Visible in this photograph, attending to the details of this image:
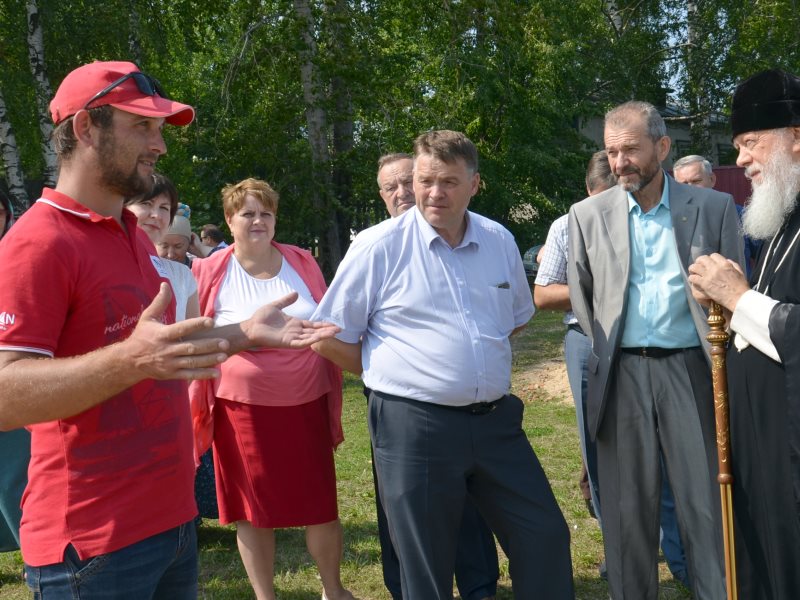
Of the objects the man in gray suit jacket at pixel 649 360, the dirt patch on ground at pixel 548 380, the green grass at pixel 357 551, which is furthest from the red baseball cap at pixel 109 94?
the dirt patch on ground at pixel 548 380

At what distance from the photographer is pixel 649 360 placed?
13.0 ft

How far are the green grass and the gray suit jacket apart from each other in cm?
146

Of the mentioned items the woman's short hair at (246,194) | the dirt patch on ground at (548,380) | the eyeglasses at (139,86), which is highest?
the eyeglasses at (139,86)

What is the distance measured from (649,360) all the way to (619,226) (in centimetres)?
64

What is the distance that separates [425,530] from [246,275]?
68.9 inches

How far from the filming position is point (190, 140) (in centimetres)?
1692

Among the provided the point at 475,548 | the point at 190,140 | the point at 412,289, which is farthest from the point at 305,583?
the point at 190,140

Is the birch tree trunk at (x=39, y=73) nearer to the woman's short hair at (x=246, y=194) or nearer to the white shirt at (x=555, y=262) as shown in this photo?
the woman's short hair at (x=246, y=194)

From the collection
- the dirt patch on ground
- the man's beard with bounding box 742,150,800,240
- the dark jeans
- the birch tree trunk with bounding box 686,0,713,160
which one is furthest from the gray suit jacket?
the birch tree trunk with bounding box 686,0,713,160

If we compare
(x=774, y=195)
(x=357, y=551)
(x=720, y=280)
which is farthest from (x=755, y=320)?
(x=357, y=551)

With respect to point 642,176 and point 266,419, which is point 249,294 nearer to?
point 266,419

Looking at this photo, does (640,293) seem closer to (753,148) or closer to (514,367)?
(753,148)

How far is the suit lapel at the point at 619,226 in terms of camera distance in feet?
13.2

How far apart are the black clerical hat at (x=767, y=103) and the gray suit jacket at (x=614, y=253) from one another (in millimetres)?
615
